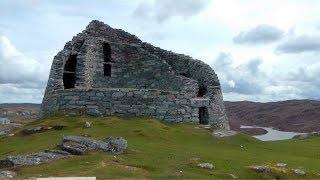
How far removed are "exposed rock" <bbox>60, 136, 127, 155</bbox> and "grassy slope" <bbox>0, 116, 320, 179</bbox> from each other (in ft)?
1.85

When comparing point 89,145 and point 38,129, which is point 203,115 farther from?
point 89,145

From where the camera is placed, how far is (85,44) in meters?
47.2

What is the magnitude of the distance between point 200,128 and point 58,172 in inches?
662

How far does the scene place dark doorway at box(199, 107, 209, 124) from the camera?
41.4m

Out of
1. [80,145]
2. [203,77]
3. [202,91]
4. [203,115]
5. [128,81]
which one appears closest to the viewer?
[80,145]

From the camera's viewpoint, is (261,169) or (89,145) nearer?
(261,169)

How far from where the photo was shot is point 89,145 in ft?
83.8

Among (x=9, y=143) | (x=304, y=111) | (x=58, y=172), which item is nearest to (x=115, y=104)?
(x=9, y=143)

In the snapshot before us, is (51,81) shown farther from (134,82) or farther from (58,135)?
(58,135)

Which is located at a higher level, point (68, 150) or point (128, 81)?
point (128, 81)

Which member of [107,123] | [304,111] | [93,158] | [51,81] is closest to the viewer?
A: [93,158]

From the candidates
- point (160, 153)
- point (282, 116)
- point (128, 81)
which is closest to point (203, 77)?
point (128, 81)

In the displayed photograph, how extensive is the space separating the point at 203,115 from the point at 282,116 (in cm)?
11830

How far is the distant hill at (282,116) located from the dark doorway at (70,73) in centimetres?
7716
